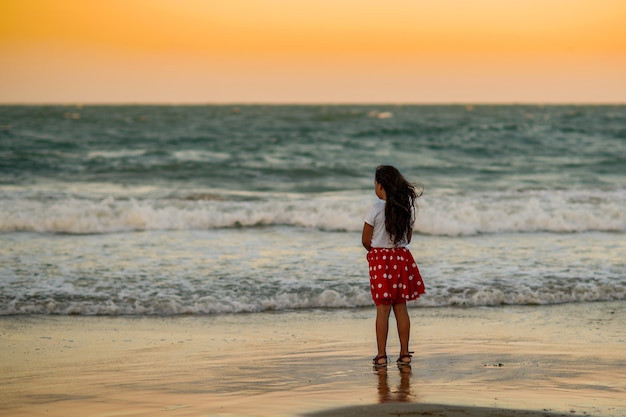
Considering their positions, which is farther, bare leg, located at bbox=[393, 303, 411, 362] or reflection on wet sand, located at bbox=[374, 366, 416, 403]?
bare leg, located at bbox=[393, 303, 411, 362]

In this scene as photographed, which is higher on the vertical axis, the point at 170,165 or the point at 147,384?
the point at 170,165

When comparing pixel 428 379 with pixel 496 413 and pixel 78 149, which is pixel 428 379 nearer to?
pixel 496 413

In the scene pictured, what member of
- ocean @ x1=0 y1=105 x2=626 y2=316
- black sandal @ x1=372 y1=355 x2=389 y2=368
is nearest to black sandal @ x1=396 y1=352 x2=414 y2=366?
black sandal @ x1=372 y1=355 x2=389 y2=368

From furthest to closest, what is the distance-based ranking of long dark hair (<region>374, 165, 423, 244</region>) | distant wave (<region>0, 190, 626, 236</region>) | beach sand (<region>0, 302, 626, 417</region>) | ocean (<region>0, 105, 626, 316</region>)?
distant wave (<region>0, 190, 626, 236</region>) → ocean (<region>0, 105, 626, 316</region>) → long dark hair (<region>374, 165, 423, 244</region>) → beach sand (<region>0, 302, 626, 417</region>)

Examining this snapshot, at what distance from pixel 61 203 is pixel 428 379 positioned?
11775 mm

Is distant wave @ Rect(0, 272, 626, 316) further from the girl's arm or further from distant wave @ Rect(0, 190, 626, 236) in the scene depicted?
distant wave @ Rect(0, 190, 626, 236)

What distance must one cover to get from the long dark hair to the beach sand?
1072 millimetres

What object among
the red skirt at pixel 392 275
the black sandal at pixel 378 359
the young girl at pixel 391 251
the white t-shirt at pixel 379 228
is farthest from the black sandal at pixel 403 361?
the white t-shirt at pixel 379 228

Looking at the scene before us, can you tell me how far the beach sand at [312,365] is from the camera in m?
5.04

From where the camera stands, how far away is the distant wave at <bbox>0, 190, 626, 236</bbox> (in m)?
14.0

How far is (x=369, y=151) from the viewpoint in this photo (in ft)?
97.3

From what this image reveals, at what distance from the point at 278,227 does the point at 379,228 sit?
8.30 meters

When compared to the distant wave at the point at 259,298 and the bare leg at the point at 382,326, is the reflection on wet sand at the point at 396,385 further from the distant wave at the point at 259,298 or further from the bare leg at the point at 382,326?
the distant wave at the point at 259,298

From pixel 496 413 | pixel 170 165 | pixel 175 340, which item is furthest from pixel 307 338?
pixel 170 165
